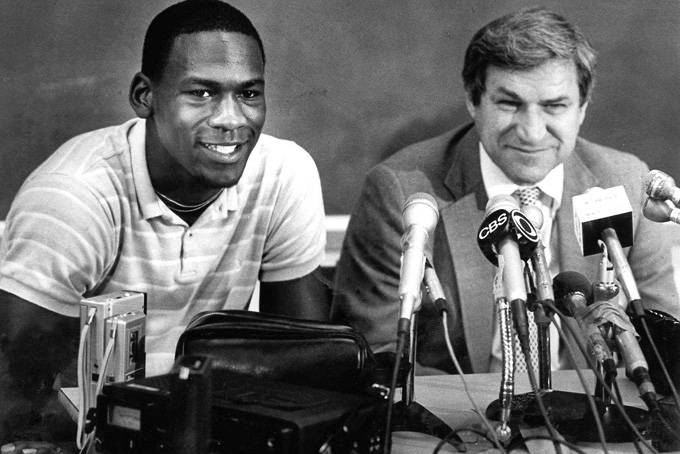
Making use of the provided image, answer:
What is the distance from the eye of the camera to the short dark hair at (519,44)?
7.55ft

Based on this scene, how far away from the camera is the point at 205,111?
2.15 metres

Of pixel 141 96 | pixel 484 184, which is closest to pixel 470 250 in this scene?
pixel 484 184

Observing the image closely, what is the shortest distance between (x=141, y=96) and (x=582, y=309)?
1.20m

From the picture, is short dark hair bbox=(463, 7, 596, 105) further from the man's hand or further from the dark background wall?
the man's hand

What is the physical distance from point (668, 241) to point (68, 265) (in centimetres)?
166

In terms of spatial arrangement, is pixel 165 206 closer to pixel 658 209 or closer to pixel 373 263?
pixel 373 263

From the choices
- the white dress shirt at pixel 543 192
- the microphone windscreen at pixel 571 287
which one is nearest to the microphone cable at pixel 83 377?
the microphone windscreen at pixel 571 287

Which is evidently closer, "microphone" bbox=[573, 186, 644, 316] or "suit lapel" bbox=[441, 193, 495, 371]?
"microphone" bbox=[573, 186, 644, 316]

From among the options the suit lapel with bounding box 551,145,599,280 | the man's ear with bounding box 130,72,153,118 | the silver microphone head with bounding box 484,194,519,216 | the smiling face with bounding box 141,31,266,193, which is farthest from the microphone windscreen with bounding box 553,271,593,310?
the man's ear with bounding box 130,72,153,118

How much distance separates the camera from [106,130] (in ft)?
7.14

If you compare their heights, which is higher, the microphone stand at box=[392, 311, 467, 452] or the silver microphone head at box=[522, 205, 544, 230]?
the silver microphone head at box=[522, 205, 544, 230]

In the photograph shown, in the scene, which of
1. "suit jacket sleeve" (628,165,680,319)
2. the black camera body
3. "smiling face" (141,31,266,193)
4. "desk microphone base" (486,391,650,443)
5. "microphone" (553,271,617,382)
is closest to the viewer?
the black camera body

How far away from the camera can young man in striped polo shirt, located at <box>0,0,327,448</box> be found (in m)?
2.13

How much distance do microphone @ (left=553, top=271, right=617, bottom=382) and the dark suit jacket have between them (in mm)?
506
